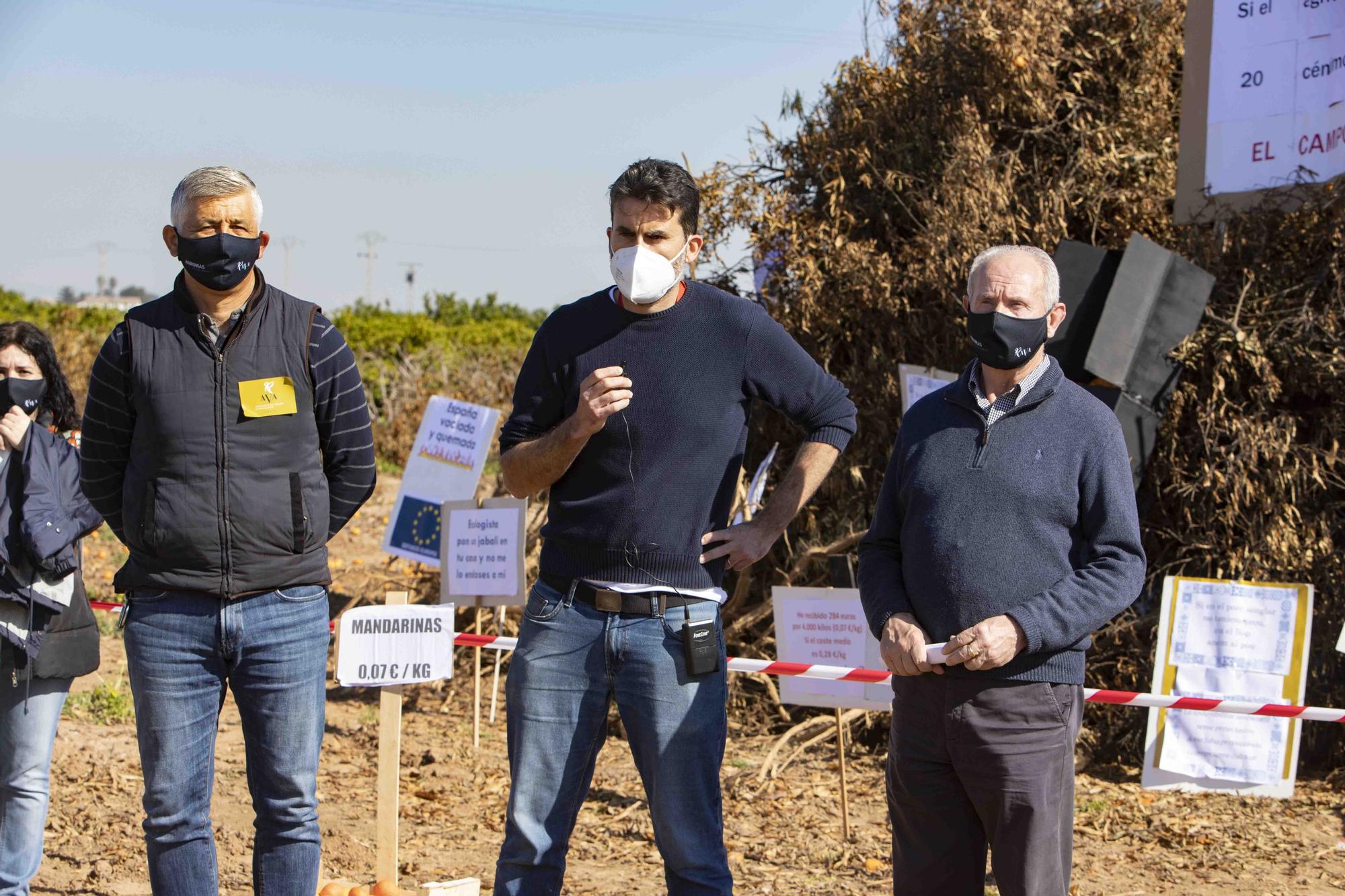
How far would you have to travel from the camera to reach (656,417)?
10.00 feet

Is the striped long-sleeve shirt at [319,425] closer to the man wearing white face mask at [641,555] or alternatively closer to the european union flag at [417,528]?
the man wearing white face mask at [641,555]

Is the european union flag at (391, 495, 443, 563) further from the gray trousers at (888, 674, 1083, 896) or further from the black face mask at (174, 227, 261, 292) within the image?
the gray trousers at (888, 674, 1083, 896)

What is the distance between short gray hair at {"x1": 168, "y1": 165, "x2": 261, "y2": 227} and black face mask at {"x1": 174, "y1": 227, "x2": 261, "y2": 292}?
5 centimetres

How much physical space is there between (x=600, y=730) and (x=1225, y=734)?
12.6 feet

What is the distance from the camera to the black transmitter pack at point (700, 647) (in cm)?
302

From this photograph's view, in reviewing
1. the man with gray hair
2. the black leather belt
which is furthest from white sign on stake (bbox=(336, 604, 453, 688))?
the man with gray hair

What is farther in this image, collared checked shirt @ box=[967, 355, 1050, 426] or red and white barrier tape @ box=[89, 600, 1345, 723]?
red and white barrier tape @ box=[89, 600, 1345, 723]

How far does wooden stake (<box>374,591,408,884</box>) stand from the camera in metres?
3.79

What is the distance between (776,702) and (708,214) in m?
2.79

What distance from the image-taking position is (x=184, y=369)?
3164 mm

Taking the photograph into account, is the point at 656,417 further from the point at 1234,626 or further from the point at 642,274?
the point at 1234,626

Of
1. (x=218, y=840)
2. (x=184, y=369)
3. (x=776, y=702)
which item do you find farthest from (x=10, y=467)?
(x=776, y=702)

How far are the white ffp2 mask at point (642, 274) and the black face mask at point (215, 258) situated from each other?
946 millimetres

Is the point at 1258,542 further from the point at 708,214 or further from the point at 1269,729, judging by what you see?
the point at 708,214
